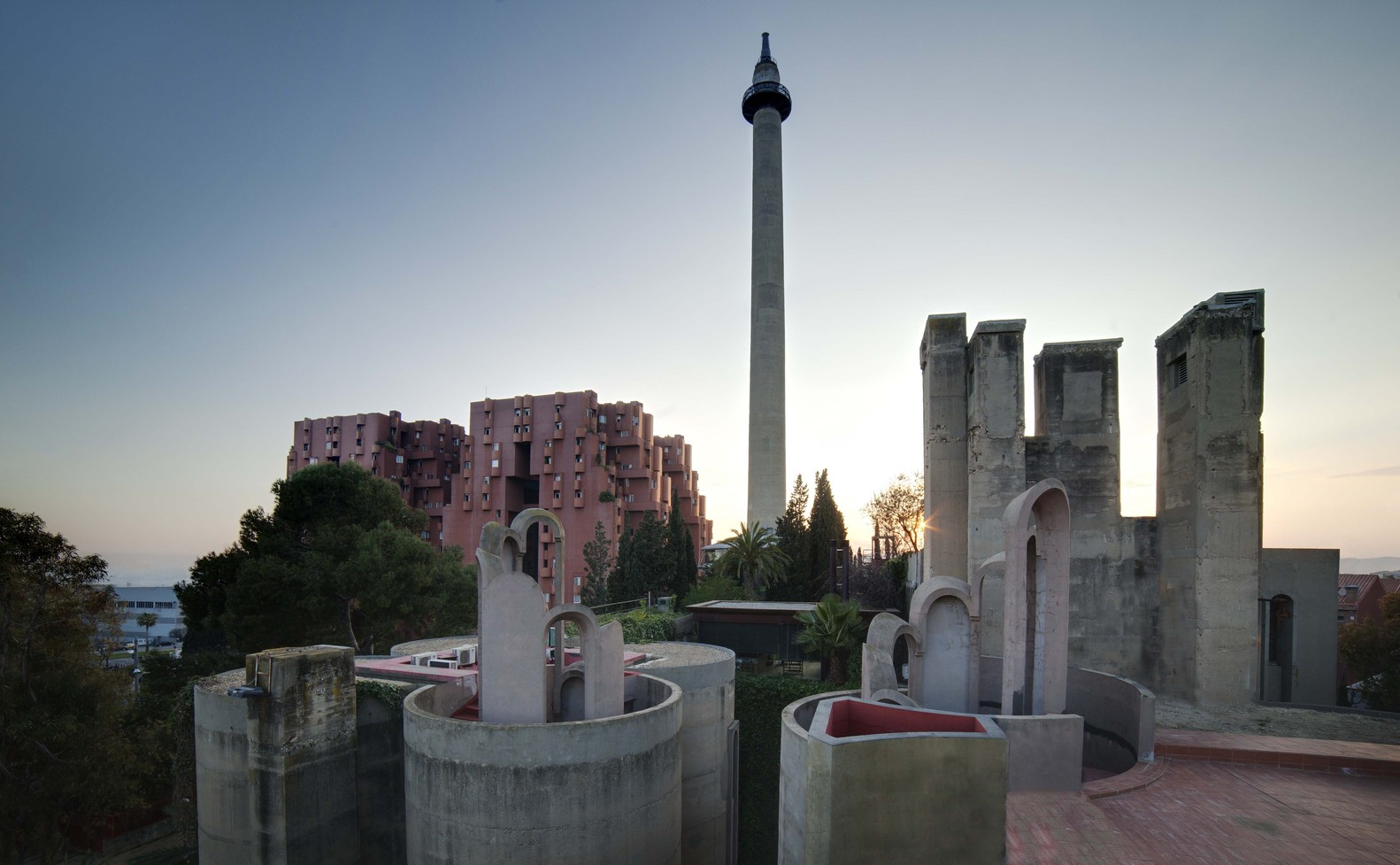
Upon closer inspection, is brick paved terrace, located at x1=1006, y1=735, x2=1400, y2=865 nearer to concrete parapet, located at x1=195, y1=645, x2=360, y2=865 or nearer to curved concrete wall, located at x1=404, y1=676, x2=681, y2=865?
curved concrete wall, located at x1=404, y1=676, x2=681, y2=865

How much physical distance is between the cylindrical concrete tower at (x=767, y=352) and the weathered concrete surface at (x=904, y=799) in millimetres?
34744

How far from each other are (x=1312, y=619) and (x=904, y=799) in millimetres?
20050

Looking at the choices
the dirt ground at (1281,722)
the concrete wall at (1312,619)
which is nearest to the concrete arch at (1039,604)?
the dirt ground at (1281,722)


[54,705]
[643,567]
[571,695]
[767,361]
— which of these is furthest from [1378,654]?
[54,705]

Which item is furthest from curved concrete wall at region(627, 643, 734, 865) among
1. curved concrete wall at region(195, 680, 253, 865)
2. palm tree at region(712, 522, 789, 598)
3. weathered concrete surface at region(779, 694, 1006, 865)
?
palm tree at region(712, 522, 789, 598)

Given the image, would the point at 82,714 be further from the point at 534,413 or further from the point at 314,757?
the point at 534,413

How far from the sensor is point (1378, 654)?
25.9 m

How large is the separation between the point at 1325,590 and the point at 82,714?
125 ft

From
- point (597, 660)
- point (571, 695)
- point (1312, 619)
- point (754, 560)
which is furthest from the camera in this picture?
point (754, 560)

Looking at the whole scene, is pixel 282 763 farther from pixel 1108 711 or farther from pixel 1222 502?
pixel 1222 502

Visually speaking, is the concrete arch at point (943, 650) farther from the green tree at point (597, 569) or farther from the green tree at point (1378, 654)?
the green tree at point (597, 569)

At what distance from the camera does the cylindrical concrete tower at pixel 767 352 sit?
1745 inches

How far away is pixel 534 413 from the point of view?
60.3 meters

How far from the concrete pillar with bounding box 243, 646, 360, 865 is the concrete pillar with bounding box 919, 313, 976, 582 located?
16.0 metres
